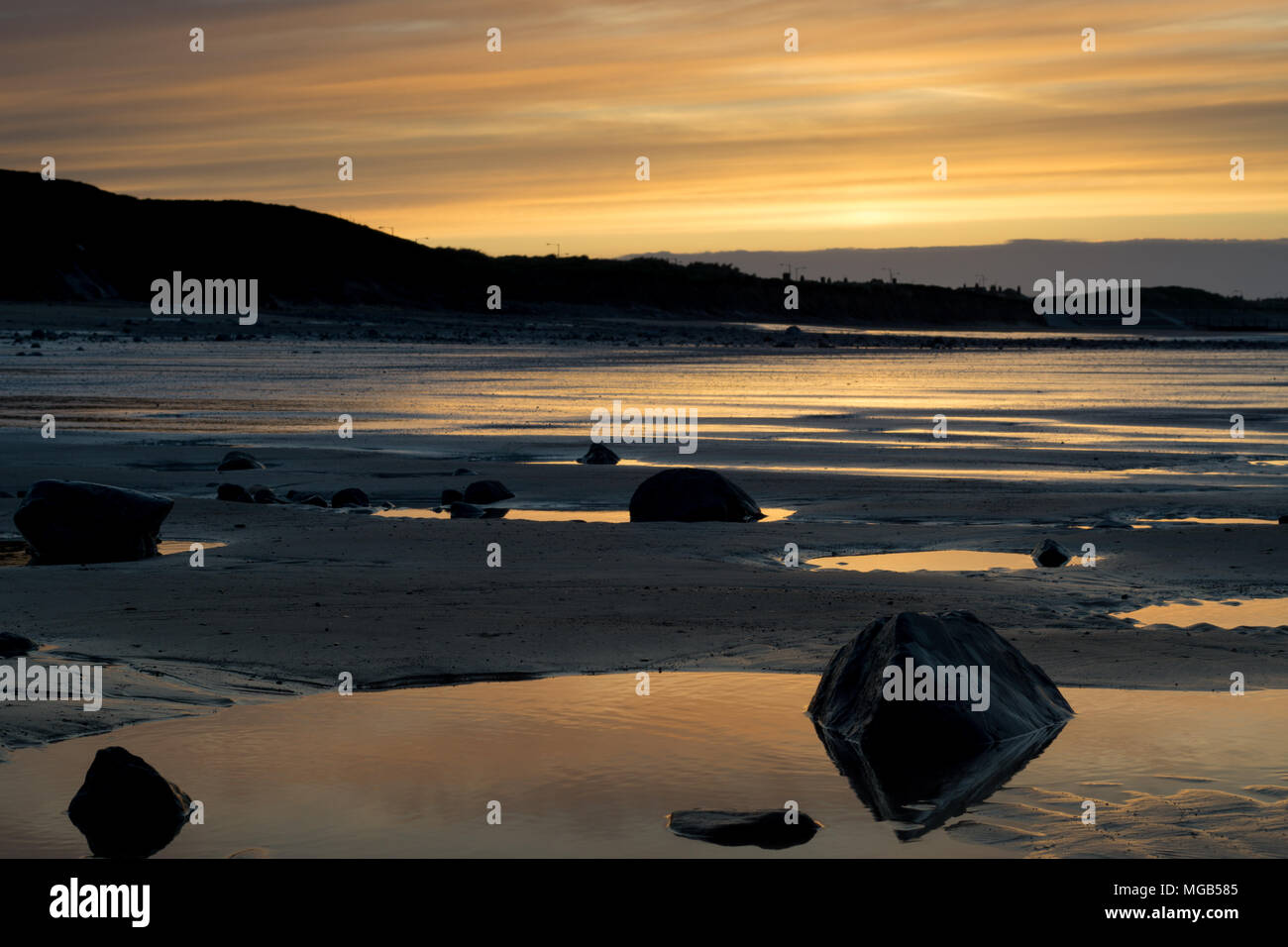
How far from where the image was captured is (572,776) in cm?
634

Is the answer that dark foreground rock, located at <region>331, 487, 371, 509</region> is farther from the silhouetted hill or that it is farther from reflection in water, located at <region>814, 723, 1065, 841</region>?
the silhouetted hill

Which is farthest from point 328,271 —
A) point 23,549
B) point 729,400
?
point 23,549

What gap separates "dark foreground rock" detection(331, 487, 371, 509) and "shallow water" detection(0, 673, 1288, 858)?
303 inches

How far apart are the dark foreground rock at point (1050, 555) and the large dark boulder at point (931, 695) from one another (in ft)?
14.3

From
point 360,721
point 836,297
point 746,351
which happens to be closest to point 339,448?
point 360,721

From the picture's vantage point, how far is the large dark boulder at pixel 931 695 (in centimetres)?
685

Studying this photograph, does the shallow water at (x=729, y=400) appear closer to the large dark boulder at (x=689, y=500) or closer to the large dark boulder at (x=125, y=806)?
the large dark boulder at (x=689, y=500)

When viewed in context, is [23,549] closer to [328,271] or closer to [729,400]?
[729,400]

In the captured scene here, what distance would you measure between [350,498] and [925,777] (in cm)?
983

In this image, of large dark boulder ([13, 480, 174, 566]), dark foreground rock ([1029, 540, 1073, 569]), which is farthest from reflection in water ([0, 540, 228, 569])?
dark foreground rock ([1029, 540, 1073, 569])

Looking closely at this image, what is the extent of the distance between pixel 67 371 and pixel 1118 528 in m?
32.4

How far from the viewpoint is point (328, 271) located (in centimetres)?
14725

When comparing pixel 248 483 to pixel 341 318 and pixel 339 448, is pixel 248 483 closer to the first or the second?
pixel 339 448

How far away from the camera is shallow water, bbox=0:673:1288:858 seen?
5.52 m
